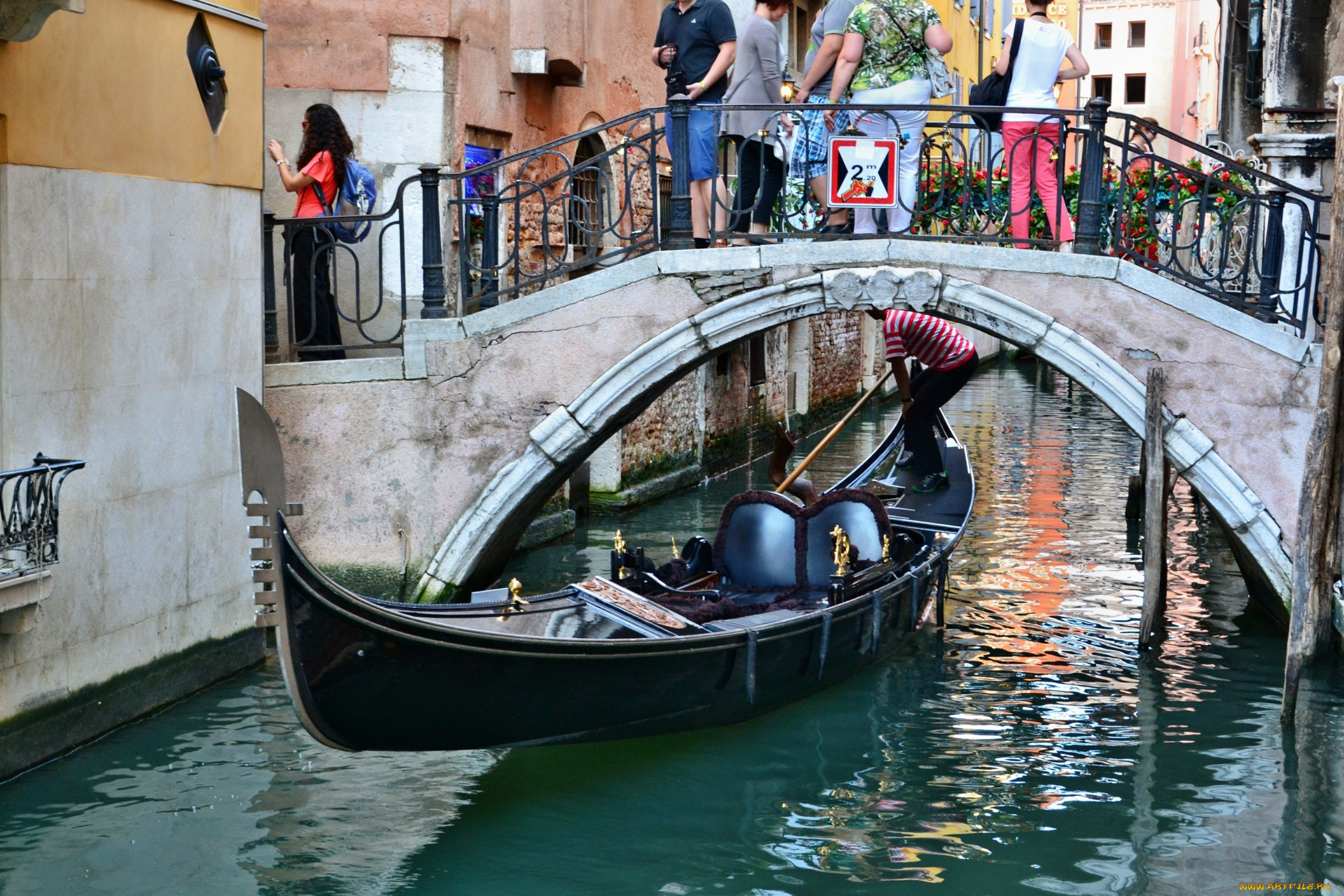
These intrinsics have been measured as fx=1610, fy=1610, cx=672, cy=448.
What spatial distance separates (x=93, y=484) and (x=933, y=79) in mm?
→ 3588

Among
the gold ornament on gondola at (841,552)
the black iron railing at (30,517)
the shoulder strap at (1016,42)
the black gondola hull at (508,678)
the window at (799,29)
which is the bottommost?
the black gondola hull at (508,678)

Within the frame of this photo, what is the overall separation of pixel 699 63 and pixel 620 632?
8.78 feet

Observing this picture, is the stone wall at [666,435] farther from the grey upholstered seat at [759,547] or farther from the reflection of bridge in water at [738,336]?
the grey upholstered seat at [759,547]

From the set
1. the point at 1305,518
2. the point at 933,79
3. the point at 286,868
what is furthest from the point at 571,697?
the point at 933,79

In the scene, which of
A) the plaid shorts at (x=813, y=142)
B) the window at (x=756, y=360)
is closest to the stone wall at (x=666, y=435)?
the window at (x=756, y=360)

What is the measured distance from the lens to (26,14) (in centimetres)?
439

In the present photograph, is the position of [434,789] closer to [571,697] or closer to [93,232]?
[571,697]

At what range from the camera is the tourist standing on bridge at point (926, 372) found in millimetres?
7578

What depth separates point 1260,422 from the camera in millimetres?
6082

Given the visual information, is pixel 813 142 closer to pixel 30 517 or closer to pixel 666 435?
pixel 30 517

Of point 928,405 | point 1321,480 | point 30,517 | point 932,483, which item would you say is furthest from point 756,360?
point 30,517

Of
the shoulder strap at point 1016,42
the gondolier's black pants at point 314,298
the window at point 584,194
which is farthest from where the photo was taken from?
the window at point 584,194

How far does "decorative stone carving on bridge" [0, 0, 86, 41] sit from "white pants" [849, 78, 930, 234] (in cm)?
301

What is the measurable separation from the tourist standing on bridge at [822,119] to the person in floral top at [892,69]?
0.06 metres
